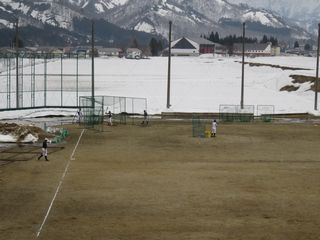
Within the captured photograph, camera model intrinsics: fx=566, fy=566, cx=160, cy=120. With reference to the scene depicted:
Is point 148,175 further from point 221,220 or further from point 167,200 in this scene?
point 221,220

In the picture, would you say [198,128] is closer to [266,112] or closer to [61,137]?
[61,137]

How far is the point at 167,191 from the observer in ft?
80.8

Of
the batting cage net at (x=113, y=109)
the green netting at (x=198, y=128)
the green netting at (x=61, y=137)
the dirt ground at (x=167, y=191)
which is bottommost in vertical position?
the dirt ground at (x=167, y=191)

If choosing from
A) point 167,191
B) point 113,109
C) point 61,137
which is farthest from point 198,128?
point 167,191

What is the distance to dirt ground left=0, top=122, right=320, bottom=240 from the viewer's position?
63.3 feet

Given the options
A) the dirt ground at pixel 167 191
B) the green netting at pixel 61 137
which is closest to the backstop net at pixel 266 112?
the dirt ground at pixel 167 191

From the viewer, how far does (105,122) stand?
5050cm

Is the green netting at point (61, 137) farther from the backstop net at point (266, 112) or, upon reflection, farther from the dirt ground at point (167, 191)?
the backstop net at point (266, 112)

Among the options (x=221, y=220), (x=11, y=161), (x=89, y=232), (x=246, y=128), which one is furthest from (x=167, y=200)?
(x=246, y=128)

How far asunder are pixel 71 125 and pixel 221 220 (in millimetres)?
29718

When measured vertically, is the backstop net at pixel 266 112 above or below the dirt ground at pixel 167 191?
above

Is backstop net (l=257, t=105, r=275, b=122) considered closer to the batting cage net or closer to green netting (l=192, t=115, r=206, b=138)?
green netting (l=192, t=115, r=206, b=138)

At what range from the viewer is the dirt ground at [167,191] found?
19297mm

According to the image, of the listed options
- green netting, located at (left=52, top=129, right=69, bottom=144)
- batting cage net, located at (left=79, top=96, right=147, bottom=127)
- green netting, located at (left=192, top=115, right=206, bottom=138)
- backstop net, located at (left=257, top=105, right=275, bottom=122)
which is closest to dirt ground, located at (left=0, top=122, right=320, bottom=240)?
green netting, located at (left=52, top=129, right=69, bottom=144)
